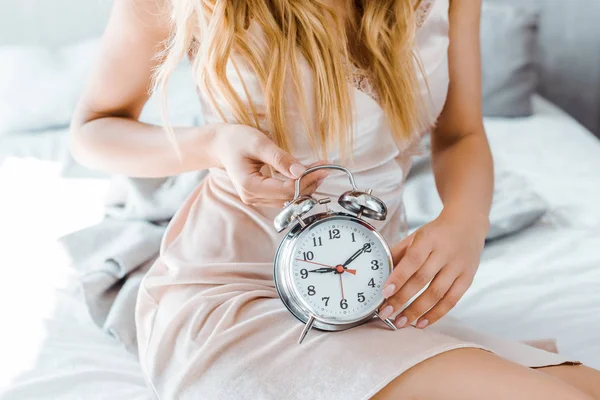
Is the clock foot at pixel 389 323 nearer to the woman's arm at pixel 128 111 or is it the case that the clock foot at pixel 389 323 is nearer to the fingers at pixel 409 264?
the fingers at pixel 409 264

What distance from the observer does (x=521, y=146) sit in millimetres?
2068

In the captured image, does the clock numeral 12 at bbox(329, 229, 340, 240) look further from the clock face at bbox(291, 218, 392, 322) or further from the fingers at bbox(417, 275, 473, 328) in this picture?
the fingers at bbox(417, 275, 473, 328)

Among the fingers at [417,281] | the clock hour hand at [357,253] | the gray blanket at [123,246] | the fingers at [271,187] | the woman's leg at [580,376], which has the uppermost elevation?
the fingers at [271,187]

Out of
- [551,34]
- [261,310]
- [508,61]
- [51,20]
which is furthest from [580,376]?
[51,20]

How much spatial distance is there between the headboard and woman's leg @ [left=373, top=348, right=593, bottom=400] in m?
2.01

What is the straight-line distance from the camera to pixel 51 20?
260cm

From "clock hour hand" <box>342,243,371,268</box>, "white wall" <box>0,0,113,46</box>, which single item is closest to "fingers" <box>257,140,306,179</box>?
"clock hour hand" <box>342,243,371,268</box>

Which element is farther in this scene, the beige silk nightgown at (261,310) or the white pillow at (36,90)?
the white pillow at (36,90)

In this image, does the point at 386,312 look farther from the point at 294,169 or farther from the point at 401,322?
the point at 294,169

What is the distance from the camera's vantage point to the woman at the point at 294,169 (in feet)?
2.73

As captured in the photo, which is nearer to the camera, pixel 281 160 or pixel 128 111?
pixel 281 160

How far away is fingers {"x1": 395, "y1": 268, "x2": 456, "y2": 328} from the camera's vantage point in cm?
89

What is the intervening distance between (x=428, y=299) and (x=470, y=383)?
15 cm

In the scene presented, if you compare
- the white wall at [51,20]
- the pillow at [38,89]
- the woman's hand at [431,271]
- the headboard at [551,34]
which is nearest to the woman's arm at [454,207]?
the woman's hand at [431,271]
